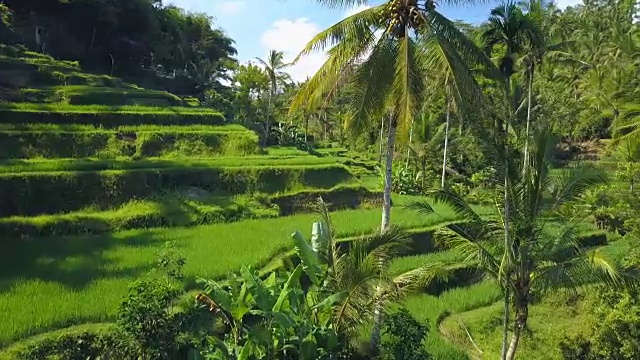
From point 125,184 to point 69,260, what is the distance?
4.36m

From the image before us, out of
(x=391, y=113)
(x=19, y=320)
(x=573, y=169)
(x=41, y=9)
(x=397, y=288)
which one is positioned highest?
(x=41, y=9)

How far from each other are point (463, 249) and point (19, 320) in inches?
283

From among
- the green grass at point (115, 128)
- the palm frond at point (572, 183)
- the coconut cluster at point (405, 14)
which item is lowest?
the green grass at point (115, 128)

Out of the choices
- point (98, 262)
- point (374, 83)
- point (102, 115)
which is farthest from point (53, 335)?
point (102, 115)

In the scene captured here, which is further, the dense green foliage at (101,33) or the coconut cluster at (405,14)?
the dense green foliage at (101,33)

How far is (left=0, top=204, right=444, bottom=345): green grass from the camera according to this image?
8650mm

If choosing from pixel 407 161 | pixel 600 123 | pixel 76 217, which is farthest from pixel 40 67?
pixel 600 123

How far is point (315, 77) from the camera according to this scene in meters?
9.00

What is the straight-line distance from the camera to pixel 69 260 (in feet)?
35.6

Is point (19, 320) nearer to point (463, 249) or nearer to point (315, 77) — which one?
point (315, 77)

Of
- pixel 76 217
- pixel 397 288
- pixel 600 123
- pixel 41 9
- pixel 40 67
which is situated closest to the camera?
pixel 397 288

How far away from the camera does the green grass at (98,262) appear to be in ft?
28.4

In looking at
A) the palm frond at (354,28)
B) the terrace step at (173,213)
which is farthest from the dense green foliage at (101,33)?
the palm frond at (354,28)

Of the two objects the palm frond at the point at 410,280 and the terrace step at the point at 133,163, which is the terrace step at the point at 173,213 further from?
the palm frond at the point at 410,280
